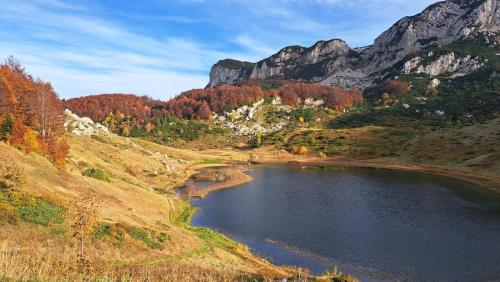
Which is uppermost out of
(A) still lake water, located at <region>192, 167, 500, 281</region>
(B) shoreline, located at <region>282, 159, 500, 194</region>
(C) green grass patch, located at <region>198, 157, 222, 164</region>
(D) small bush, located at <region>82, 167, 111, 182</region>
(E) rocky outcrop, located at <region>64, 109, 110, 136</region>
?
(E) rocky outcrop, located at <region>64, 109, 110, 136</region>

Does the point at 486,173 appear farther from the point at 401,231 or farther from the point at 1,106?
the point at 1,106

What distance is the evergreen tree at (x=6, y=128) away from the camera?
210 ft

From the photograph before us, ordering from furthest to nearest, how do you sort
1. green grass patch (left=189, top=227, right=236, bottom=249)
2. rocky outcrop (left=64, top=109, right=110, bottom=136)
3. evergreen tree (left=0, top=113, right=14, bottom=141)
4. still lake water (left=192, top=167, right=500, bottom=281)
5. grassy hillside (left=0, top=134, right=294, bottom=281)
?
rocky outcrop (left=64, top=109, right=110, bottom=136), evergreen tree (left=0, top=113, right=14, bottom=141), green grass patch (left=189, top=227, right=236, bottom=249), still lake water (left=192, top=167, right=500, bottom=281), grassy hillside (left=0, top=134, right=294, bottom=281)

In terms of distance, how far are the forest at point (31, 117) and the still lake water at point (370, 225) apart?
3170 centimetres

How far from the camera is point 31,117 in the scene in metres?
80.2

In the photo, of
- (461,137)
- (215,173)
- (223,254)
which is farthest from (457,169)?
(223,254)

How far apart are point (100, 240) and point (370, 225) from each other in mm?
48974

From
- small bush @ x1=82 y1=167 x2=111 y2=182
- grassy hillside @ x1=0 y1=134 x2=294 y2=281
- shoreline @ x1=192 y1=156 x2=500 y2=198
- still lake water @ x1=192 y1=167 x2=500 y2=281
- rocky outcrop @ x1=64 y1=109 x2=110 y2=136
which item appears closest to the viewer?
grassy hillside @ x1=0 y1=134 x2=294 y2=281

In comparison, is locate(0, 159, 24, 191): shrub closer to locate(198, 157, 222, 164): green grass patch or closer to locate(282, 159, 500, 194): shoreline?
locate(282, 159, 500, 194): shoreline

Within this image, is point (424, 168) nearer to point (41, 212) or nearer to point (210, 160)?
point (210, 160)

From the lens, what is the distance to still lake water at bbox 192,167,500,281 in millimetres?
51219

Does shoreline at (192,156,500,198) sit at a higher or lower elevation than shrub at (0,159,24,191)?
lower

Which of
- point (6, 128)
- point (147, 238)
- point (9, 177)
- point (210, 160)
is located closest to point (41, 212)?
point (9, 177)

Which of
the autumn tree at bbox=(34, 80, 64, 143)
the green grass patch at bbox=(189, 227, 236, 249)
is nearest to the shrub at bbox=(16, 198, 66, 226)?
the green grass patch at bbox=(189, 227, 236, 249)
